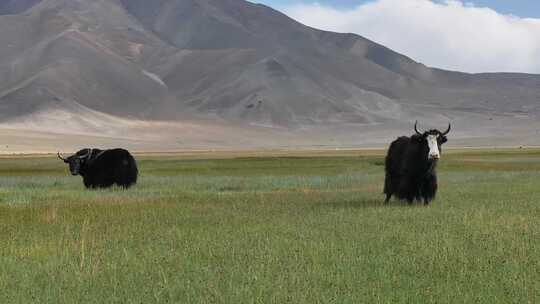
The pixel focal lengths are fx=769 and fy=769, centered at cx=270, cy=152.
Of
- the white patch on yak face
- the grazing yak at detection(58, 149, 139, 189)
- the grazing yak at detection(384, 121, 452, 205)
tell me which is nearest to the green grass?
the grazing yak at detection(384, 121, 452, 205)

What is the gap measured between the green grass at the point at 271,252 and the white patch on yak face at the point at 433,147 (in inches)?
45.2

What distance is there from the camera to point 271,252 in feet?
32.1

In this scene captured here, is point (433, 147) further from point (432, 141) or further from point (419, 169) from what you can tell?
point (419, 169)

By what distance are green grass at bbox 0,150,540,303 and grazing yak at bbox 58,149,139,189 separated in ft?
20.9

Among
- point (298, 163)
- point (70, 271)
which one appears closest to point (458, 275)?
point (70, 271)

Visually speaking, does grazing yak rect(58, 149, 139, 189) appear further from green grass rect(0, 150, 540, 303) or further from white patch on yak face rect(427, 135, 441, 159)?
white patch on yak face rect(427, 135, 441, 159)

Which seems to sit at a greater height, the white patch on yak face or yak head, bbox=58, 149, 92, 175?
the white patch on yak face

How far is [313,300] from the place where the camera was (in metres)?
7.20

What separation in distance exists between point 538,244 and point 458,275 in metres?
2.59

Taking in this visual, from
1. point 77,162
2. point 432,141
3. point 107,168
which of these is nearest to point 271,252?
point 432,141

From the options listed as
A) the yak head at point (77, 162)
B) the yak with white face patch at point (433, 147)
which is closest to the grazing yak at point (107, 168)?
the yak head at point (77, 162)

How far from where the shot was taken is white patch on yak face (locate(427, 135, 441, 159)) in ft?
55.2

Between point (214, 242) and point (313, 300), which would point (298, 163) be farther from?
point (313, 300)

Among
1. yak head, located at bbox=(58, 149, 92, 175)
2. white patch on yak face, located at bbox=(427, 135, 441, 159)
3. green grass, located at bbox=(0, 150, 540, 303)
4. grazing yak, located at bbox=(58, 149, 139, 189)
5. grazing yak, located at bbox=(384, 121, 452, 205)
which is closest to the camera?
green grass, located at bbox=(0, 150, 540, 303)
